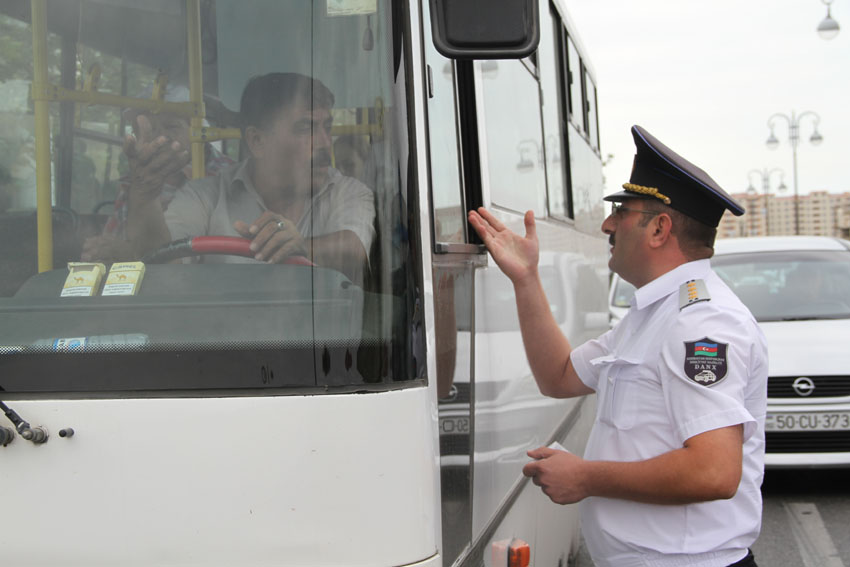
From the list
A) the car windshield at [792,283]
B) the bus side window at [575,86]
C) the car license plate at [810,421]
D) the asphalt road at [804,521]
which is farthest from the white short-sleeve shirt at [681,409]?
the car windshield at [792,283]

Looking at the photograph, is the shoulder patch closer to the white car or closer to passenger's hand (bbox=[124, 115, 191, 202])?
passenger's hand (bbox=[124, 115, 191, 202])

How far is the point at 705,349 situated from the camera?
237 cm

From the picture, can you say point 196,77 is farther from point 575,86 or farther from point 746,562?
point 575,86

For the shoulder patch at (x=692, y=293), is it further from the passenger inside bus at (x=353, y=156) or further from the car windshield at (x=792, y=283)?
the car windshield at (x=792, y=283)

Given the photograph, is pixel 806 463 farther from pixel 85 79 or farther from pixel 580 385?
pixel 85 79

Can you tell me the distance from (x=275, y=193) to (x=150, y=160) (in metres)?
0.28

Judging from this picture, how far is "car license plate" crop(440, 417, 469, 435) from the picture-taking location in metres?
2.19

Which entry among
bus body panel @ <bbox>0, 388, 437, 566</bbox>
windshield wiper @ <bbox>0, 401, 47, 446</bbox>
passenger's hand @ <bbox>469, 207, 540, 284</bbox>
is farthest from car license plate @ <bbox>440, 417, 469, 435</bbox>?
windshield wiper @ <bbox>0, 401, 47, 446</bbox>

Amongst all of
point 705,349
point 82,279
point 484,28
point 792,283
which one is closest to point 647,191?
point 705,349

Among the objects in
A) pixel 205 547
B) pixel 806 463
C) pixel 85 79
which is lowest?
pixel 806 463

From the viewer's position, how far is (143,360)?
204 cm

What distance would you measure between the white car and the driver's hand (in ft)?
19.8

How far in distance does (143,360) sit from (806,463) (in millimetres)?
6351

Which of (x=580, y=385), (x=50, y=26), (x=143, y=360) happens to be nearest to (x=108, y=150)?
(x=50, y=26)
